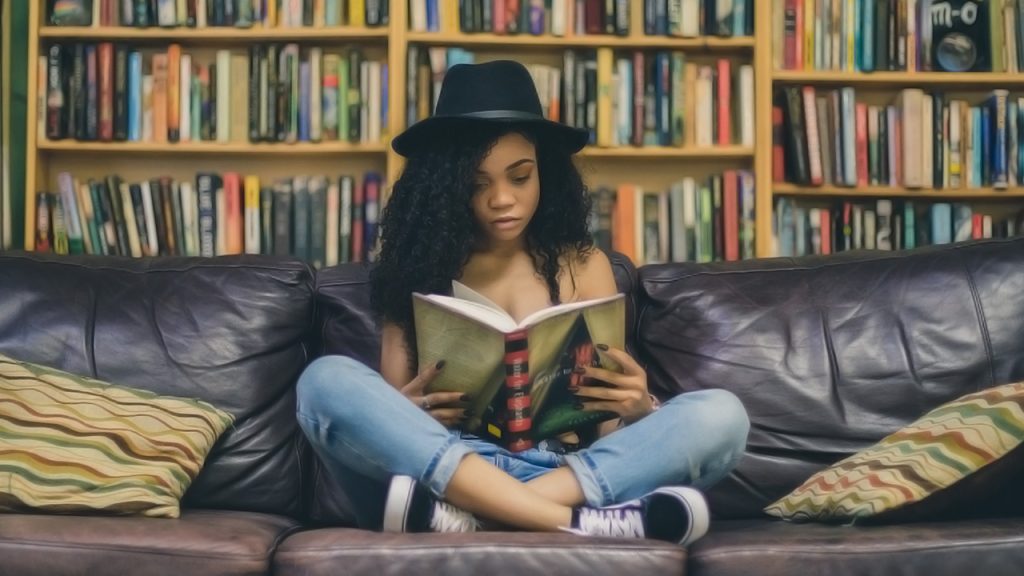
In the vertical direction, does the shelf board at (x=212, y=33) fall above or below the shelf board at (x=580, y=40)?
above

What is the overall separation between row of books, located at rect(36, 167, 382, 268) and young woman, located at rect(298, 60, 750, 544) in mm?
1128

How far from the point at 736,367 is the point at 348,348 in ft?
2.22

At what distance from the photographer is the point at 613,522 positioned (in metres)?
1.61

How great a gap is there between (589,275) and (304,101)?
1.46m

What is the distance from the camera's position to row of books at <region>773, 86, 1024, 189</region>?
328 centimetres

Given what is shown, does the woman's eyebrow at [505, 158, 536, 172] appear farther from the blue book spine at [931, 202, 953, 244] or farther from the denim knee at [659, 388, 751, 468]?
the blue book spine at [931, 202, 953, 244]

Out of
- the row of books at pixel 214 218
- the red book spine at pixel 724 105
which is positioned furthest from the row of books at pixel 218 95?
the red book spine at pixel 724 105

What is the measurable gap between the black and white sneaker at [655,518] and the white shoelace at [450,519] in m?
0.14

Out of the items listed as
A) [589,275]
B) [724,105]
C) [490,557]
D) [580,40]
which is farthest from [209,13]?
[490,557]

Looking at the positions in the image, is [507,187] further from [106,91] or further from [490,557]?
[106,91]

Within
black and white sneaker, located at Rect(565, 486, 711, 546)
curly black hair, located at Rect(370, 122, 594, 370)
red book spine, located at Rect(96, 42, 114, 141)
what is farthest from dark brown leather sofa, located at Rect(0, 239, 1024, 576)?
red book spine, located at Rect(96, 42, 114, 141)

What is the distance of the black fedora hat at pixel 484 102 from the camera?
6.56 ft

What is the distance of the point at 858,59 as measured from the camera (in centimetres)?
329

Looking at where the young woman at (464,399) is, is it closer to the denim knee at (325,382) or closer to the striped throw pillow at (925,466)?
the denim knee at (325,382)
